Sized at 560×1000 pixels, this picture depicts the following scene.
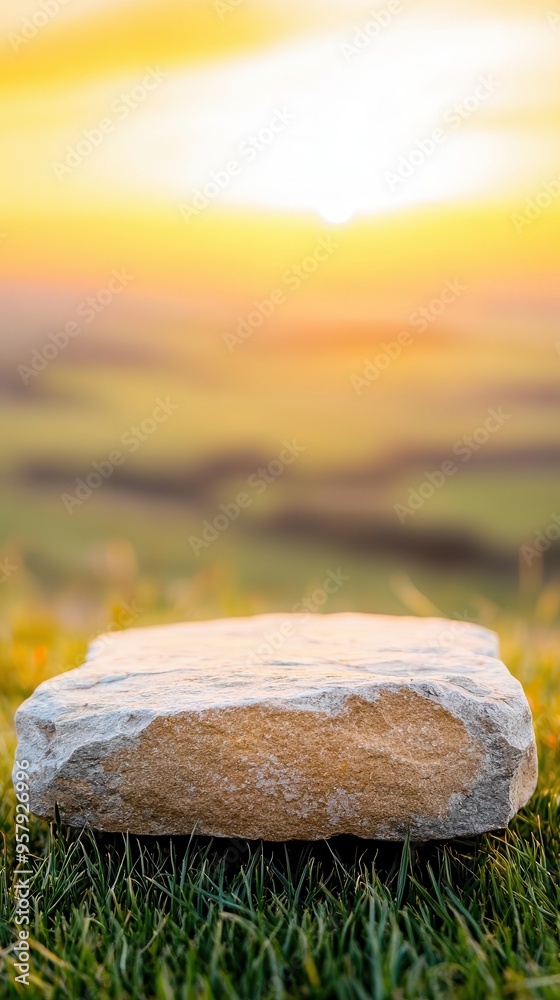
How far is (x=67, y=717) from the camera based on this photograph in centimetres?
255

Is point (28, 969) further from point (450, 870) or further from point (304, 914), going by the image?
point (450, 870)

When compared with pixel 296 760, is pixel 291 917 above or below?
below

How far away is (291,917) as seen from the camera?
7.55 ft

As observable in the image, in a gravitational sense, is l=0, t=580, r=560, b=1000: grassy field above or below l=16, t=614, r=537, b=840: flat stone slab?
below

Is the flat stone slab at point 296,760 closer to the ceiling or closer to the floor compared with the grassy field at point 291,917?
closer to the ceiling

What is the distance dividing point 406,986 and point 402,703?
0.69 meters

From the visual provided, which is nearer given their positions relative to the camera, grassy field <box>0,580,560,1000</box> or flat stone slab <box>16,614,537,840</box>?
grassy field <box>0,580,560,1000</box>

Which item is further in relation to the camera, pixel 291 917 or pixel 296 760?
pixel 296 760

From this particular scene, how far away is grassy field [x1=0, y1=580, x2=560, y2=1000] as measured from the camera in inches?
80.0

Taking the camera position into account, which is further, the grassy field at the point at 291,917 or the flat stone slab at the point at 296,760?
the flat stone slab at the point at 296,760

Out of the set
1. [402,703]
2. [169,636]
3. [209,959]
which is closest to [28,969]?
[209,959]

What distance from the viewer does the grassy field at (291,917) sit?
2.03m

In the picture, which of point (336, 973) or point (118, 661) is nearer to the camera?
point (336, 973)

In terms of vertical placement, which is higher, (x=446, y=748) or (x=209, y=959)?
(x=446, y=748)
